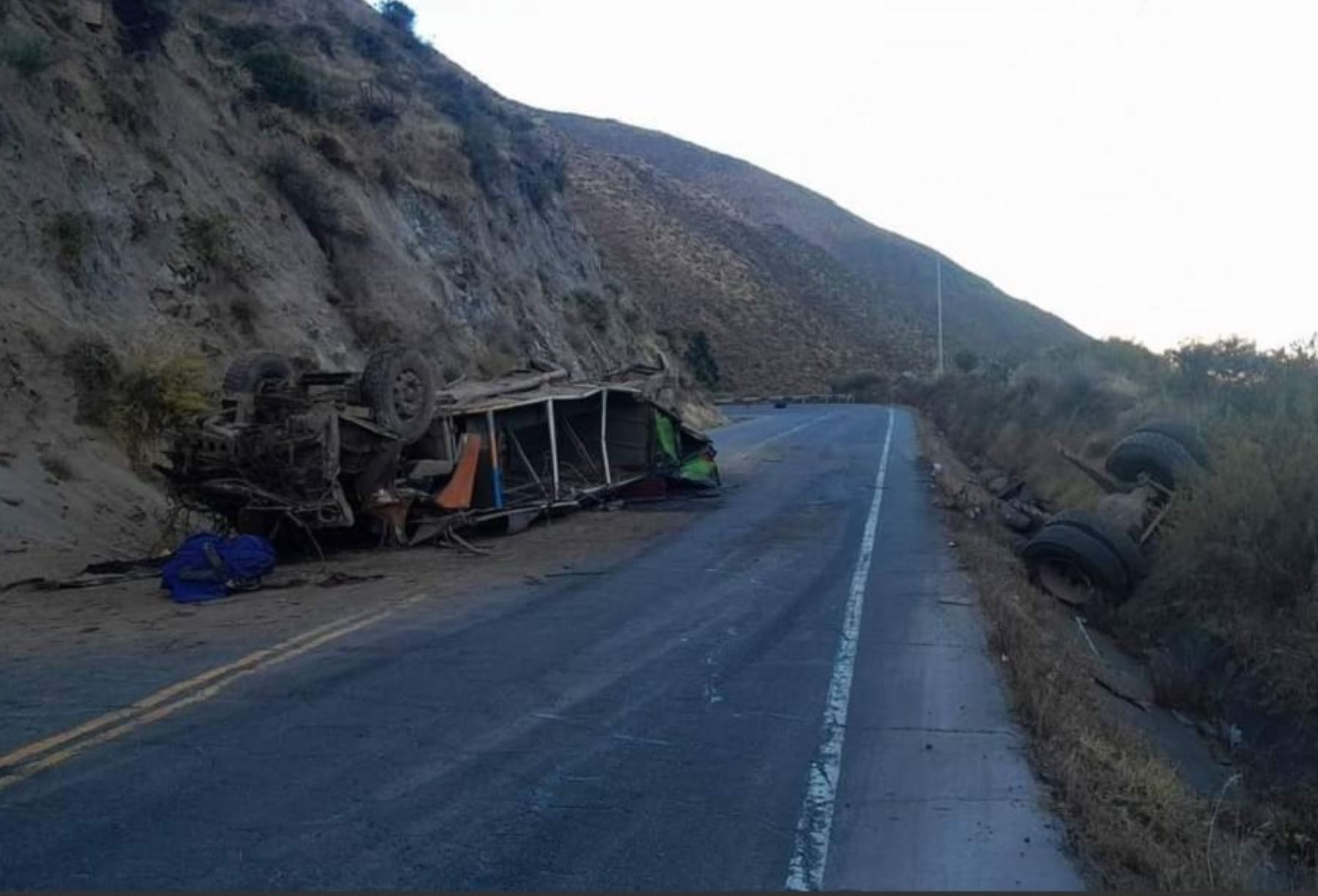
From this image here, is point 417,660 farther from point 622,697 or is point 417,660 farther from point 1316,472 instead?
point 1316,472

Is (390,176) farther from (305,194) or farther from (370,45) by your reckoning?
(370,45)

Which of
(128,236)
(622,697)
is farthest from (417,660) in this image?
(128,236)

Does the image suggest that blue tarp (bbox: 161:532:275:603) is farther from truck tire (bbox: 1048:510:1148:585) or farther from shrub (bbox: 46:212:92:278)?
truck tire (bbox: 1048:510:1148:585)

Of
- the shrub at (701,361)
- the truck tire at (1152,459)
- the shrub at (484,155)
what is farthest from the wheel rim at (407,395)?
the shrub at (701,361)

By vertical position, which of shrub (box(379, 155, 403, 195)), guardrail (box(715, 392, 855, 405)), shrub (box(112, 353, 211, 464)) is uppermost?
shrub (box(379, 155, 403, 195))

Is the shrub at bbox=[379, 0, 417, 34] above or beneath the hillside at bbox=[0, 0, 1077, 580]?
above

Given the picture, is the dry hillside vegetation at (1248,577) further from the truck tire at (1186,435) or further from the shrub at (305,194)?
the shrub at (305,194)

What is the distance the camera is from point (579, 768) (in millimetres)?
6387

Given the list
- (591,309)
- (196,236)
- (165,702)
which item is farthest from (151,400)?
(591,309)

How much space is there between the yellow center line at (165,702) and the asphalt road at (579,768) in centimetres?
12

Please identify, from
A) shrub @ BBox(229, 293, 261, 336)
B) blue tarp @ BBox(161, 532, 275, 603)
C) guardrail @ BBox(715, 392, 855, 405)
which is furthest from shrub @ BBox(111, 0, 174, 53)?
guardrail @ BBox(715, 392, 855, 405)

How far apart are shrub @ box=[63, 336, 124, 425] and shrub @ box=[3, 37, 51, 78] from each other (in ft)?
16.6

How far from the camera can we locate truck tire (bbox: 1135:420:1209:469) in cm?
1630

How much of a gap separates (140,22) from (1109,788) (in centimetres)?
2145
